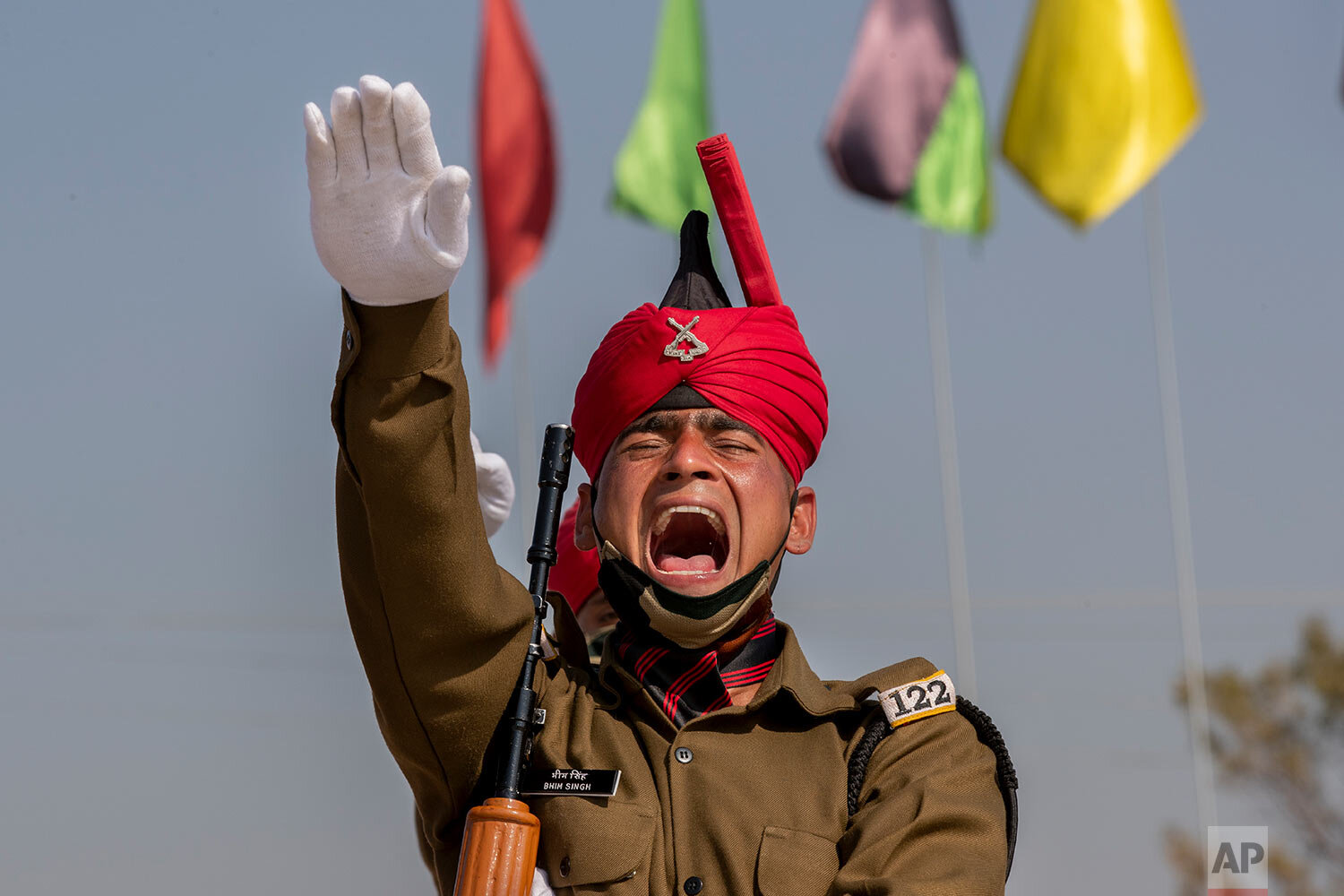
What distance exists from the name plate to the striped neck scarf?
193mm

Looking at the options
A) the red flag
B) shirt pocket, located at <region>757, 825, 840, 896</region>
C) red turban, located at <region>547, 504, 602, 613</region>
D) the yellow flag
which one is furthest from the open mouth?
the red flag

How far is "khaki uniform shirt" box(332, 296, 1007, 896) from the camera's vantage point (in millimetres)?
2633

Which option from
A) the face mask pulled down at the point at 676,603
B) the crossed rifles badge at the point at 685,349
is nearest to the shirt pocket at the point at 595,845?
the face mask pulled down at the point at 676,603

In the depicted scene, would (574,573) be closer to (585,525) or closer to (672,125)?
(585,525)

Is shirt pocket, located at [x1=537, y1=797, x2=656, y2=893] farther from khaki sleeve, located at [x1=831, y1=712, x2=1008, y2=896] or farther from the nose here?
A: the nose

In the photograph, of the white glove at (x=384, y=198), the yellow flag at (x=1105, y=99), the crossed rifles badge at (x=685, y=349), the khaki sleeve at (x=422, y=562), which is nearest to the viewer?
the white glove at (x=384, y=198)

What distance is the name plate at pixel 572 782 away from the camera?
2.86 meters

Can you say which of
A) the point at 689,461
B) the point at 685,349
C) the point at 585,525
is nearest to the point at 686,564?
the point at 689,461

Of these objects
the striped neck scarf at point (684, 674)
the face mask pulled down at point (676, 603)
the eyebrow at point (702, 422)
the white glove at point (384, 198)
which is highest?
the white glove at point (384, 198)

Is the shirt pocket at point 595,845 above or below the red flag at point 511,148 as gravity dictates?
below

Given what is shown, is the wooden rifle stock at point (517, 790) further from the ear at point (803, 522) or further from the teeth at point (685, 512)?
the ear at point (803, 522)

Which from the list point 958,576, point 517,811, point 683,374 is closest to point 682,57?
point 958,576

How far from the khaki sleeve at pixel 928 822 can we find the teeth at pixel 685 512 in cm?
48

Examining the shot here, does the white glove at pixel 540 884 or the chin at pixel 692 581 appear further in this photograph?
the chin at pixel 692 581
